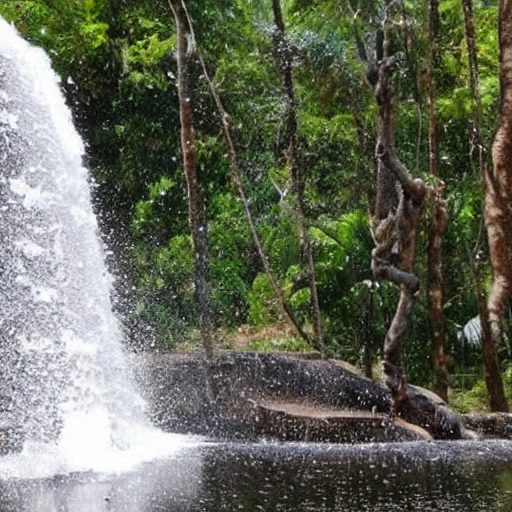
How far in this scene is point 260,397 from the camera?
28.2 feet

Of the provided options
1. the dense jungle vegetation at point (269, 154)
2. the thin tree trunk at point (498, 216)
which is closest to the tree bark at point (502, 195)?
the thin tree trunk at point (498, 216)

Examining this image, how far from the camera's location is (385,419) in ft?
23.1

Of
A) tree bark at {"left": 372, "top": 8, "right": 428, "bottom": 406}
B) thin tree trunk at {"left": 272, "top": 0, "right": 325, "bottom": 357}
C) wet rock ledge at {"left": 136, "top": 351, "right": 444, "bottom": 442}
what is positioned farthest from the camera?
thin tree trunk at {"left": 272, "top": 0, "right": 325, "bottom": 357}

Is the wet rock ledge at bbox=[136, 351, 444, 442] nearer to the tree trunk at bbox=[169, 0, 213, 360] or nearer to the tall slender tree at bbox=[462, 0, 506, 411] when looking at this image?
the tree trunk at bbox=[169, 0, 213, 360]

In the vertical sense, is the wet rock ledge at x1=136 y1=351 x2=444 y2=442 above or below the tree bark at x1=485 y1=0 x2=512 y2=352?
below

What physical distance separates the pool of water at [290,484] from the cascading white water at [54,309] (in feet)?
1.58

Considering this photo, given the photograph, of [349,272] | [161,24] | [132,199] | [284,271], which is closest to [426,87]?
[349,272]

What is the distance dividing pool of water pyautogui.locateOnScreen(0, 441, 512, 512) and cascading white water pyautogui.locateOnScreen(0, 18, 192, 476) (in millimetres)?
482

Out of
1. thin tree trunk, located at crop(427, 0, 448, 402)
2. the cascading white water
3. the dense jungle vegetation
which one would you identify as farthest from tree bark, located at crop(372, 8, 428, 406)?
the cascading white water

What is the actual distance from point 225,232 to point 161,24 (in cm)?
337

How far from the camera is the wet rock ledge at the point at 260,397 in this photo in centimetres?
728

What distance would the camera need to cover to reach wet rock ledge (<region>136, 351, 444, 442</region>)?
23.9 ft

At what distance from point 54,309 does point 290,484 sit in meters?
3.48

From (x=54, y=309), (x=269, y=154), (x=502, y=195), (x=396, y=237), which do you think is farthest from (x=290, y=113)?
(x=54, y=309)
